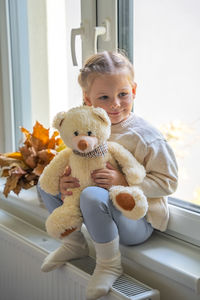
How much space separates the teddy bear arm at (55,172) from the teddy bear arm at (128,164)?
0.14 metres

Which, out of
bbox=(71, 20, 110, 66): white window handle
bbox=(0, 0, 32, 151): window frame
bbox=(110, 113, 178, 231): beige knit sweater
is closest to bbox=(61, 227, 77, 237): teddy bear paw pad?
bbox=(110, 113, 178, 231): beige knit sweater

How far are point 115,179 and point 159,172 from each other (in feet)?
0.38

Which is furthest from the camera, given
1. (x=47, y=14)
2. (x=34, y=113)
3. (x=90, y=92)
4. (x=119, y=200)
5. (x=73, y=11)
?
(x=34, y=113)

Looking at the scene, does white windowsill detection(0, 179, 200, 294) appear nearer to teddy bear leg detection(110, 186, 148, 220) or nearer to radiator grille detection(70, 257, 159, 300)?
radiator grille detection(70, 257, 159, 300)

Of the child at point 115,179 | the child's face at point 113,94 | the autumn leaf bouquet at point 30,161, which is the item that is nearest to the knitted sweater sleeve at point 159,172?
the child at point 115,179

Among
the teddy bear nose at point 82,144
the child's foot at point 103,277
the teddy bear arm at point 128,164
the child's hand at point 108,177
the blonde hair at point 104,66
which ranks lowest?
Result: the child's foot at point 103,277

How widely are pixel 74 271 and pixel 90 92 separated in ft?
1.58

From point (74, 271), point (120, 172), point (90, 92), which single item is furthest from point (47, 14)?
point (74, 271)

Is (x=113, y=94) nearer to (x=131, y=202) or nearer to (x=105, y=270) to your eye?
(x=131, y=202)

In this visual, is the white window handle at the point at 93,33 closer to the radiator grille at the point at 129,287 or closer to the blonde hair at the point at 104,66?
the blonde hair at the point at 104,66

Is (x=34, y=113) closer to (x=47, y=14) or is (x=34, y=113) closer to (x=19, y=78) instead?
(x=19, y=78)

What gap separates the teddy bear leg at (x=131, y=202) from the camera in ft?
3.58

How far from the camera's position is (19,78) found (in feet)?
6.40

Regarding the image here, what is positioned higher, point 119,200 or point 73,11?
point 73,11
